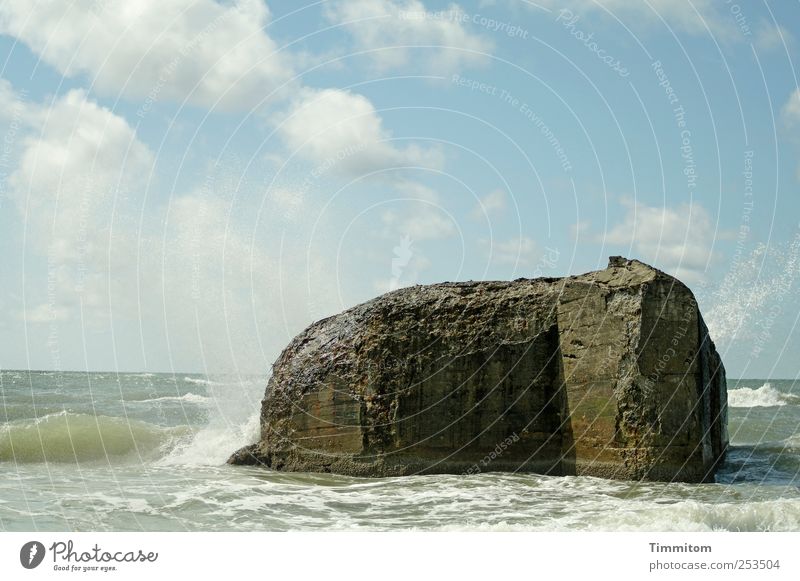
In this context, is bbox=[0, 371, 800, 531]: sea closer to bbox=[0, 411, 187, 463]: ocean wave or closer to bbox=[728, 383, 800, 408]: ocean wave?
bbox=[0, 411, 187, 463]: ocean wave

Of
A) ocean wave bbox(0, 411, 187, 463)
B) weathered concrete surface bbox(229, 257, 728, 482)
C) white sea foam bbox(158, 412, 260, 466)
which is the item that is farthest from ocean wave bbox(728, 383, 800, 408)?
white sea foam bbox(158, 412, 260, 466)

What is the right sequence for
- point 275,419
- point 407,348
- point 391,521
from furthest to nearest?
point 275,419
point 407,348
point 391,521

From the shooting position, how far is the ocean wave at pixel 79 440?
15.5 meters

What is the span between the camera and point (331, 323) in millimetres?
12844

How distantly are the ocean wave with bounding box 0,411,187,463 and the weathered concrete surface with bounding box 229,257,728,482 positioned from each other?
5.38 metres

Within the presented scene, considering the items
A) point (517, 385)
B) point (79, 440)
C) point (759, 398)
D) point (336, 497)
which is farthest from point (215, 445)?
point (759, 398)

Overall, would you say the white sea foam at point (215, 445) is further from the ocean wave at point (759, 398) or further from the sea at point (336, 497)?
the ocean wave at point (759, 398)

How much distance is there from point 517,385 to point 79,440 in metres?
10.5

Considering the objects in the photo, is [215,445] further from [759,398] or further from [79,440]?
[759,398]

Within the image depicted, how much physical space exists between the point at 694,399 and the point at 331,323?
5.58 metres

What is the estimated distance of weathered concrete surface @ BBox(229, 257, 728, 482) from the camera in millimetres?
10922

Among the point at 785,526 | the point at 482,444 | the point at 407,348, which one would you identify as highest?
the point at 407,348
